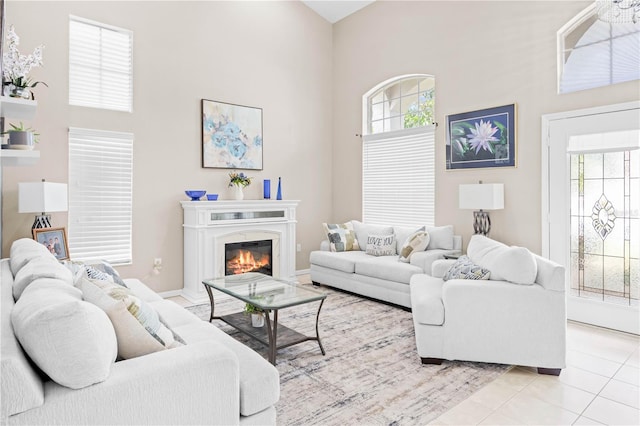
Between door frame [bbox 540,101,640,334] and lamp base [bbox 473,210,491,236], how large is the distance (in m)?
0.57

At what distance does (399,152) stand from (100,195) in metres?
3.98

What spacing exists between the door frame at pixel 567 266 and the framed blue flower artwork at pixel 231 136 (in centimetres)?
370

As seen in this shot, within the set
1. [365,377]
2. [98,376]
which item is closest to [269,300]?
[365,377]

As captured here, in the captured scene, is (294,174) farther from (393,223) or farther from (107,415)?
(107,415)

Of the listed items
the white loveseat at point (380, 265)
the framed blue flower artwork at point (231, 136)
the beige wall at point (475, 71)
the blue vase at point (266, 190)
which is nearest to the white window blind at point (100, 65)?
the framed blue flower artwork at point (231, 136)

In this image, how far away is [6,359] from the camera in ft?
3.95

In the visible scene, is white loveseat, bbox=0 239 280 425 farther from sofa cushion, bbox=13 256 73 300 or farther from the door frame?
the door frame

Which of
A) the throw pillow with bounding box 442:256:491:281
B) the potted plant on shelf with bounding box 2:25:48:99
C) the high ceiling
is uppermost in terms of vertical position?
the high ceiling

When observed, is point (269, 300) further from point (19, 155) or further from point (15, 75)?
point (15, 75)

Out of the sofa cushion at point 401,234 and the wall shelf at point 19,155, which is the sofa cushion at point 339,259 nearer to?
the sofa cushion at point 401,234

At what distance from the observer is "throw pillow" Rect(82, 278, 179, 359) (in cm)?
168

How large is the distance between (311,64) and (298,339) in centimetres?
481

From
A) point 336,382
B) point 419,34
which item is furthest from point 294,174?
point 336,382

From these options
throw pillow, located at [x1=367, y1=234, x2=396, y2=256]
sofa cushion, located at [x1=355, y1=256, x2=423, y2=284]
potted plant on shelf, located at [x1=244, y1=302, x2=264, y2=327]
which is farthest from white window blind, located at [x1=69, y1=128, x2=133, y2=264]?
throw pillow, located at [x1=367, y1=234, x2=396, y2=256]
